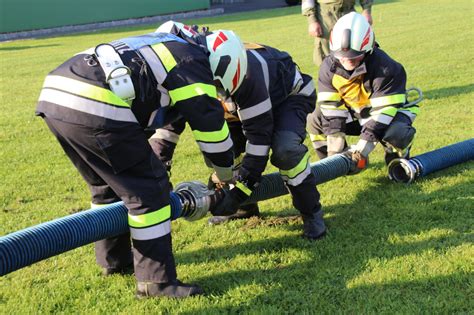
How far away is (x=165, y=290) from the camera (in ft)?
12.2

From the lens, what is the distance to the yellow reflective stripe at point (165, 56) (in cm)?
345

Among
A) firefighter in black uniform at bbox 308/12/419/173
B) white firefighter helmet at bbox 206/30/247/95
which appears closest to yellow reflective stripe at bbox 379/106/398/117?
firefighter in black uniform at bbox 308/12/419/173

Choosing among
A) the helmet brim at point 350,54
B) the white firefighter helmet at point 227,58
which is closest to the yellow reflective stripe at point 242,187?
the white firefighter helmet at point 227,58

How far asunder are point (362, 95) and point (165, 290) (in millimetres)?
3153

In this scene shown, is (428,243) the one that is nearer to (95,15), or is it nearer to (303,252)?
(303,252)

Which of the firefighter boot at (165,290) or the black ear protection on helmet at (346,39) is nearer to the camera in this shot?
the firefighter boot at (165,290)

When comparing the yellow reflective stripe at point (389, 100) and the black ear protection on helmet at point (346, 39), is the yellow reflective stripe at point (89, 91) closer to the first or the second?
the black ear protection on helmet at point (346, 39)

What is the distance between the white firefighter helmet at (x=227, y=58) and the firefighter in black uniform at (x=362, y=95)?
194 centimetres

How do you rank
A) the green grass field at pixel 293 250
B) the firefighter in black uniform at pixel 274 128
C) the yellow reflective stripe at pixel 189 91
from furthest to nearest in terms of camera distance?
1. the firefighter in black uniform at pixel 274 128
2. the green grass field at pixel 293 250
3. the yellow reflective stripe at pixel 189 91

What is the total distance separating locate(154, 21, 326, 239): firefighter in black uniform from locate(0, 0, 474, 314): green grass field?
0.37 m

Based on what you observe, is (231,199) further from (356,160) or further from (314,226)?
(356,160)

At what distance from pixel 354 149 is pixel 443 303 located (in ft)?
7.60

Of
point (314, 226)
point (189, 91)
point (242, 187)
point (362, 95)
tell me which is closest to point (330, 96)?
point (362, 95)

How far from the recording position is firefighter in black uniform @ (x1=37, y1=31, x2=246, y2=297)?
10.9 ft
